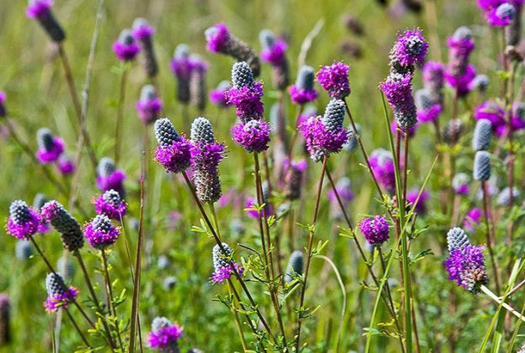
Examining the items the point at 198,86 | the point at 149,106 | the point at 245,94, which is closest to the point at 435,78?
the point at 198,86

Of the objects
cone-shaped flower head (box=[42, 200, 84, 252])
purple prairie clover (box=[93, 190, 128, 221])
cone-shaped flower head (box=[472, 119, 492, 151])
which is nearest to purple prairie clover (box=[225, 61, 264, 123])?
purple prairie clover (box=[93, 190, 128, 221])

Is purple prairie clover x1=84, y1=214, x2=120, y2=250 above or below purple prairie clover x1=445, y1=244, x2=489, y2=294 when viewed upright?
above

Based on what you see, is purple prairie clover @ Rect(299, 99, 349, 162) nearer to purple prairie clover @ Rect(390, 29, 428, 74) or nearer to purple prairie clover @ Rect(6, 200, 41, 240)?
purple prairie clover @ Rect(390, 29, 428, 74)

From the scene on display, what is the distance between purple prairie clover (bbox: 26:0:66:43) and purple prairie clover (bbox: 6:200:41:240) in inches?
71.8

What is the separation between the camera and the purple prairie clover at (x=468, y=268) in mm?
1993

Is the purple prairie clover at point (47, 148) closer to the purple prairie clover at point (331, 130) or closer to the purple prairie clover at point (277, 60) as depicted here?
the purple prairie clover at point (277, 60)

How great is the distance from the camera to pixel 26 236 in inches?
88.1

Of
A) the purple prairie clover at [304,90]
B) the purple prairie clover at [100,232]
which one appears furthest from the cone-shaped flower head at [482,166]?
the purple prairie clover at [100,232]

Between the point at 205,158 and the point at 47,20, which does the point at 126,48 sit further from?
the point at 205,158

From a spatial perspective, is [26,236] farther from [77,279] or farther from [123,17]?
[123,17]

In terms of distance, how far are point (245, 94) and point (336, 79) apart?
316 millimetres

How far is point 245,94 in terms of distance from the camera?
1.99 metres

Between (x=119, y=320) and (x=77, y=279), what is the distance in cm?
181

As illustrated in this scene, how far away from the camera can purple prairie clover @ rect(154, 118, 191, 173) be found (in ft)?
6.26
